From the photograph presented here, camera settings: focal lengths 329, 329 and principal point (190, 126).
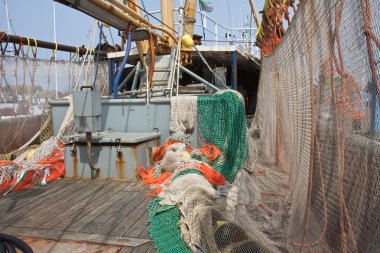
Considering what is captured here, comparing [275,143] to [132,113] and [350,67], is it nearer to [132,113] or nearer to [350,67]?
[132,113]

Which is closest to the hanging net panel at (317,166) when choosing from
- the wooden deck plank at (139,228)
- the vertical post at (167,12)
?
the wooden deck plank at (139,228)

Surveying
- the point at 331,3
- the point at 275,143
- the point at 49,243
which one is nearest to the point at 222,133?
the point at 275,143

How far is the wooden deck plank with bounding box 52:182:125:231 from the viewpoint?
3.18m

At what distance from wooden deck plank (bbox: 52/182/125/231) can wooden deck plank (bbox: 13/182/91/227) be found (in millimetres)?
334

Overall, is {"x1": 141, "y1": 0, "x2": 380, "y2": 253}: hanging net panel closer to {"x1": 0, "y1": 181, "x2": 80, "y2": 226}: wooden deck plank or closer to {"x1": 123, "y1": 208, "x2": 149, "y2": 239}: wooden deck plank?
{"x1": 123, "y1": 208, "x2": 149, "y2": 239}: wooden deck plank

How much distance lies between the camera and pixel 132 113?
6109 millimetres

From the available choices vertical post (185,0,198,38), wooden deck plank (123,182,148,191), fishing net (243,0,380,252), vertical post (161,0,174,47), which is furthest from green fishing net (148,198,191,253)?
vertical post (185,0,198,38)

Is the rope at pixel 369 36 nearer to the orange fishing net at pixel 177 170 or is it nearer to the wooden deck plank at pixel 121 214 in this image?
the wooden deck plank at pixel 121 214

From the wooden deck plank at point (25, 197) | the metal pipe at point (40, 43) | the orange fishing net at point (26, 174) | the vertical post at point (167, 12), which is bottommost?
the wooden deck plank at point (25, 197)

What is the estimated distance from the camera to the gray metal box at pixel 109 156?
16.1ft

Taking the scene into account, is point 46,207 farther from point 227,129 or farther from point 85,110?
point 227,129

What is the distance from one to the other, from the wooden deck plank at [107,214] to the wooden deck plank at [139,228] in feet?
1.06

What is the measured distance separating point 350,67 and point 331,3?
41cm

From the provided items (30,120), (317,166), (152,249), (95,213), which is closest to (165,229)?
(152,249)
